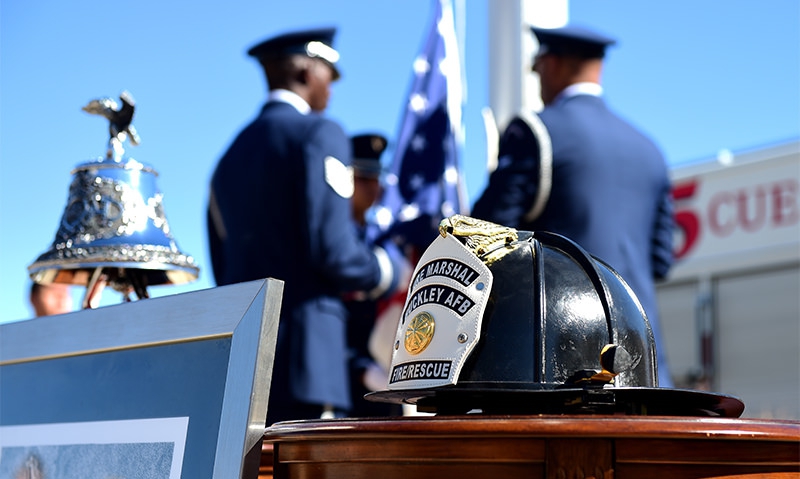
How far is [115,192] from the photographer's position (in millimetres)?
2014

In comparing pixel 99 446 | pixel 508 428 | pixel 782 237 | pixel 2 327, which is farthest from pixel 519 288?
pixel 782 237

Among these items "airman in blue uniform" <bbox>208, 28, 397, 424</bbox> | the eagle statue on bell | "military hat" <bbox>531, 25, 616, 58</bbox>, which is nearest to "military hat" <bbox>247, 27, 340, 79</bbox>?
"airman in blue uniform" <bbox>208, 28, 397, 424</bbox>

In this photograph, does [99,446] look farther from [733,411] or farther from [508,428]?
[733,411]

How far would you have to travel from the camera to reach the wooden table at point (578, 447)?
1070 mm

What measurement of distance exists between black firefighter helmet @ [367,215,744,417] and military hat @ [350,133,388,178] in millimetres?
4096

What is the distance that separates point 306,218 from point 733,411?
231 centimetres

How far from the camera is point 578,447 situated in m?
1.08

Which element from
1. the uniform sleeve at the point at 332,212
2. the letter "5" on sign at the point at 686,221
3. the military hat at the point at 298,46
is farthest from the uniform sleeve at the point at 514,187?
the letter "5" on sign at the point at 686,221

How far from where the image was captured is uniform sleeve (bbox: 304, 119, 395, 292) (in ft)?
11.8

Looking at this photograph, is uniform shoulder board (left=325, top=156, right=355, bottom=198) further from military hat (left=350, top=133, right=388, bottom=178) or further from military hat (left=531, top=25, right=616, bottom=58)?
military hat (left=350, top=133, right=388, bottom=178)

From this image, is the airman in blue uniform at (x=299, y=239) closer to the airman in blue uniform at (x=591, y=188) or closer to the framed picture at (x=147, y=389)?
the airman in blue uniform at (x=591, y=188)

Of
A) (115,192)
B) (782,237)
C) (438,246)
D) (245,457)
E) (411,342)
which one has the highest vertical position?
(782,237)

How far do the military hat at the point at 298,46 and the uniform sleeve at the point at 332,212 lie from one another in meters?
0.36

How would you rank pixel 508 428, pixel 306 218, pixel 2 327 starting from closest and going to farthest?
pixel 508 428
pixel 2 327
pixel 306 218
